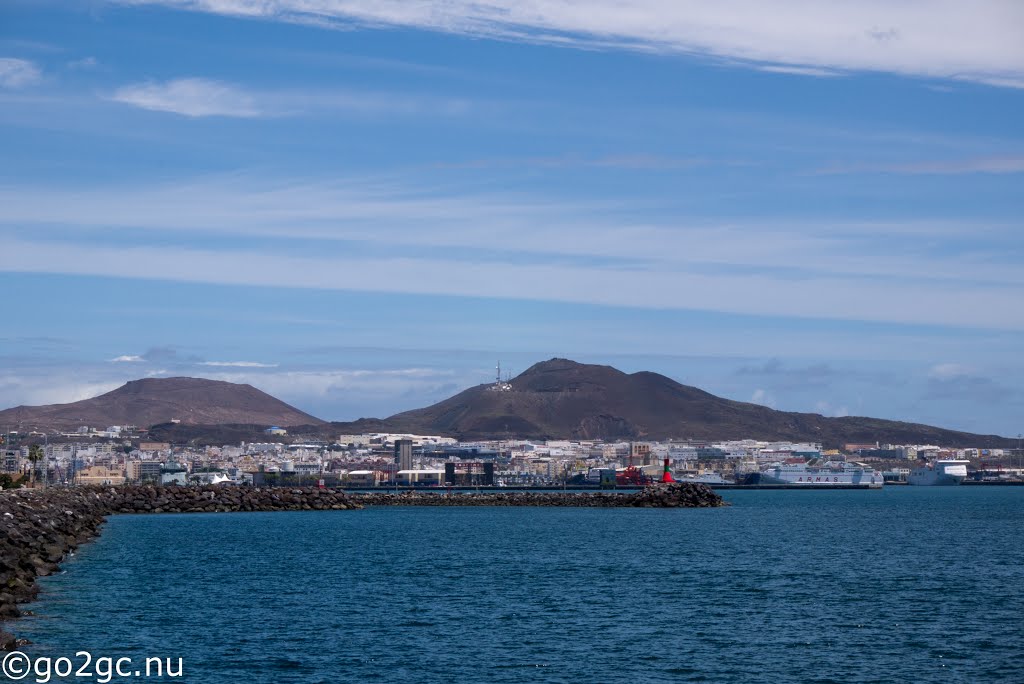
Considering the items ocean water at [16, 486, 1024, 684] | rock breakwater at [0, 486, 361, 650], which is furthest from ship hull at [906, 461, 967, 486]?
ocean water at [16, 486, 1024, 684]

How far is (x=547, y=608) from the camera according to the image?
28.2m

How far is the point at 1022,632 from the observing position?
2459cm

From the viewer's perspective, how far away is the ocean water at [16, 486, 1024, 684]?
832 inches

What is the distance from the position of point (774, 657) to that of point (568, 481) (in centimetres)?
15720

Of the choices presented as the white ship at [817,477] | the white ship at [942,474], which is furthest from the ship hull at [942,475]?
the white ship at [817,477]

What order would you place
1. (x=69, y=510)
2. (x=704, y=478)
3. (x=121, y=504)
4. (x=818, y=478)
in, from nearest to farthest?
(x=69, y=510)
(x=121, y=504)
(x=818, y=478)
(x=704, y=478)

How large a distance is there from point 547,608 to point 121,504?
5655cm

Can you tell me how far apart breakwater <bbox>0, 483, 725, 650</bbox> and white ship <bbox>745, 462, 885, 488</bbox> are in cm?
8453

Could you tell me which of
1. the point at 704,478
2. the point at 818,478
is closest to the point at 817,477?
the point at 818,478

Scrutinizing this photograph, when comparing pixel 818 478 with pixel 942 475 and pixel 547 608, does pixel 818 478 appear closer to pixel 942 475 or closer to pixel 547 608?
pixel 942 475

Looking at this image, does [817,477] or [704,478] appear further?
[704,478]

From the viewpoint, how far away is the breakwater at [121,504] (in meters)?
30.1

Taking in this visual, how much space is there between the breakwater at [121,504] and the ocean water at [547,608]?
0.96 metres

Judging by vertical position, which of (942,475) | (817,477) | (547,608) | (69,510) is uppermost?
(69,510)
